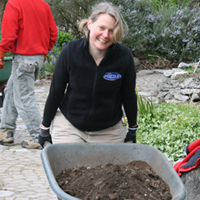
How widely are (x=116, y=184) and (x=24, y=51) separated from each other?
9.94 ft

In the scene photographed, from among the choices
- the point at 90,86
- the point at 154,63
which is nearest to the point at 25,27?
the point at 90,86

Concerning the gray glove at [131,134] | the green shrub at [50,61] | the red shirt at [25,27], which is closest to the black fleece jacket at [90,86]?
the gray glove at [131,134]

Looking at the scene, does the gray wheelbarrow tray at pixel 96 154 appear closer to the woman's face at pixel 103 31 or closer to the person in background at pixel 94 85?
the person in background at pixel 94 85

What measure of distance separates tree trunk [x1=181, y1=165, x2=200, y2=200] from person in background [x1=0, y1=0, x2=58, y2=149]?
7.88 feet

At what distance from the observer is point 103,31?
7.79ft

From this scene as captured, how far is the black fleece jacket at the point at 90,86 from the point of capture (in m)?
2.46

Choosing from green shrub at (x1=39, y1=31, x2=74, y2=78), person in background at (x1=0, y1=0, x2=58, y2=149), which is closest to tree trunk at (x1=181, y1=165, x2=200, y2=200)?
person in background at (x1=0, y1=0, x2=58, y2=149)

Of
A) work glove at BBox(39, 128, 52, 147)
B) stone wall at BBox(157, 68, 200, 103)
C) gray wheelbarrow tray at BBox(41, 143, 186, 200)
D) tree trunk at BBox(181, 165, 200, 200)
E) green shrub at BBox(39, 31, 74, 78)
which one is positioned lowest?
green shrub at BBox(39, 31, 74, 78)

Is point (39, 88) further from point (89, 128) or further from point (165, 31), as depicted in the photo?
point (89, 128)

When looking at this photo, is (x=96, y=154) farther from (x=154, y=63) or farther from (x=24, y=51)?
(x=154, y=63)

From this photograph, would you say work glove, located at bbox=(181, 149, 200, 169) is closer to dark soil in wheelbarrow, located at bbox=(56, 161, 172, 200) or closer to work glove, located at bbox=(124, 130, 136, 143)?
work glove, located at bbox=(124, 130, 136, 143)

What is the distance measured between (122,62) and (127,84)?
0.60ft

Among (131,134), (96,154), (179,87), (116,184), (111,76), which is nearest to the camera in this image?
(116,184)

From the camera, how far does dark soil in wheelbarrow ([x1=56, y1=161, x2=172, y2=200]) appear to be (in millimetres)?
1745
